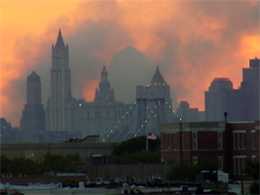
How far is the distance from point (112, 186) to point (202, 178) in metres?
7.93

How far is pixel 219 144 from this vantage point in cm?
9450

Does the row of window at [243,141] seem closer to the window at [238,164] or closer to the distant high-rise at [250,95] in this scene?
the window at [238,164]

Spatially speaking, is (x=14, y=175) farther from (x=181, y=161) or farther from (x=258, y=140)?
(x=258, y=140)

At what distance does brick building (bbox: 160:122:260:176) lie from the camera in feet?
301

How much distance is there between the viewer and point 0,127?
647 feet

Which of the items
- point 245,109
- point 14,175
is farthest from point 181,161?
point 245,109

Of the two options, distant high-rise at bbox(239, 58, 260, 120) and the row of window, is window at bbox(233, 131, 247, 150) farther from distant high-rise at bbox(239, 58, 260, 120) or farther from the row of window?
distant high-rise at bbox(239, 58, 260, 120)

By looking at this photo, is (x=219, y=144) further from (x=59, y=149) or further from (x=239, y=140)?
(x=59, y=149)

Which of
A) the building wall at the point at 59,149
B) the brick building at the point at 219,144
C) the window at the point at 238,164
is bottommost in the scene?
the window at the point at 238,164

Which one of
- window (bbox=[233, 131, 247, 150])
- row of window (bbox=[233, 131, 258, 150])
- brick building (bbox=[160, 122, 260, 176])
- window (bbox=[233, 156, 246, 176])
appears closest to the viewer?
row of window (bbox=[233, 131, 258, 150])

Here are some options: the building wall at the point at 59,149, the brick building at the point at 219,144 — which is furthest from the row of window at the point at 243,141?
the building wall at the point at 59,149

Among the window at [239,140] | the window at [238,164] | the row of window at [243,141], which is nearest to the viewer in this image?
the row of window at [243,141]

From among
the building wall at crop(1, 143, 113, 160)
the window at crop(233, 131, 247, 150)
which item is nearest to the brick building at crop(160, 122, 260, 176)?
the window at crop(233, 131, 247, 150)

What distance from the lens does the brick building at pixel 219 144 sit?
91.6m
